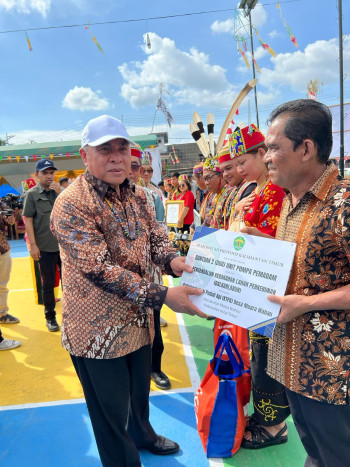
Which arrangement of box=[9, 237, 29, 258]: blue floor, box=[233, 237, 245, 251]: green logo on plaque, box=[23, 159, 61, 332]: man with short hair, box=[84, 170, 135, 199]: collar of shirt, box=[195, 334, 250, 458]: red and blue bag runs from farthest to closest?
box=[9, 237, 29, 258]: blue floor < box=[23, 159, 61, 332]: man with short hair < box=[195, 334, 250, 458]: red and blue bag < box=[84, 170, 135, 199]: collar of shirt < box=[233, 237, 245, 251]: green logo on plaque

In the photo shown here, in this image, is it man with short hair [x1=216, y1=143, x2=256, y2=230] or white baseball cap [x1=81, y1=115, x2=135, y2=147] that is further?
man with short hair [x1=216, y1=143, x2=256, y2=230]

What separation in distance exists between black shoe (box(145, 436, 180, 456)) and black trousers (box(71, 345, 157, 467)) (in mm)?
410

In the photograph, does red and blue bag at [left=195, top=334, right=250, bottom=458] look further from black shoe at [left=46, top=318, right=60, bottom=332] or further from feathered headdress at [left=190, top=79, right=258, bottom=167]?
black shoe at [left=46, top=318, right=60, bottom=332]

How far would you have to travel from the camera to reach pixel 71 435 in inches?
93.9

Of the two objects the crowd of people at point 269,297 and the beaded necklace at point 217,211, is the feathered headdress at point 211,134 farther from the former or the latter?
the crowd of people at point 269,297

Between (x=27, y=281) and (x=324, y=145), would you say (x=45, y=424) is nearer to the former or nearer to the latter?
(x=324, y=145)

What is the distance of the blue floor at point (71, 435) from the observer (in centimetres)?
214

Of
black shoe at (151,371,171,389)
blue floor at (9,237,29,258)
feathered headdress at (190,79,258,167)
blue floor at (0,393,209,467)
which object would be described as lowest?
blue floor at (9,237,29,258)

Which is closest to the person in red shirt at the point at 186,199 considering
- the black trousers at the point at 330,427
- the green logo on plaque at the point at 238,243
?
the green logo on plaque at the point at 238,243

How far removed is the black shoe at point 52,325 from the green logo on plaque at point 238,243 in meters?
3.71

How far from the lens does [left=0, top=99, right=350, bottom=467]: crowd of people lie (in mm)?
1188

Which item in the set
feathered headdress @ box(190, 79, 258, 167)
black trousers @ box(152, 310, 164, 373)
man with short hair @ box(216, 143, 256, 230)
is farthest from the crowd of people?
feathered headdress @ box(190, 79, 258, 167)

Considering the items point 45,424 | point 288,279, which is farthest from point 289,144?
point 45,424

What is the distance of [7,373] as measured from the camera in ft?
10.8
